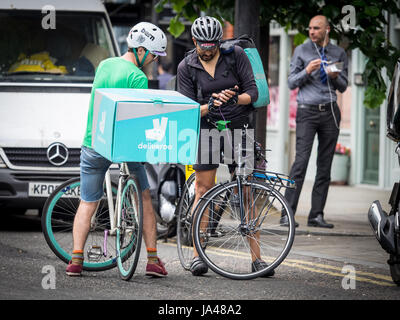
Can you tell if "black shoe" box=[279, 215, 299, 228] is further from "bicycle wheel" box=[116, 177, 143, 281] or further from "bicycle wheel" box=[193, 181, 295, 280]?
"bicycle wheel" box=[116, 177, 143, 281]

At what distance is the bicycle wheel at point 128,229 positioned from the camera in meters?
6.96

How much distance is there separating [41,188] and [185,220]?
2586 mm

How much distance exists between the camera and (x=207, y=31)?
715cm

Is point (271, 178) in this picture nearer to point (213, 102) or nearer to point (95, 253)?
point (213, 102)

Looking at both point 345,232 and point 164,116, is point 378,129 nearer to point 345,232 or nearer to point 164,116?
point 345,232

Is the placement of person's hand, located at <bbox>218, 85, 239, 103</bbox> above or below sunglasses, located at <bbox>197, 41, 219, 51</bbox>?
below

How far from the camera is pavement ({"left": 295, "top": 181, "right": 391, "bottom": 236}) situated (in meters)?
10.3

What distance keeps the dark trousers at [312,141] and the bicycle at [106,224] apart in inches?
130
